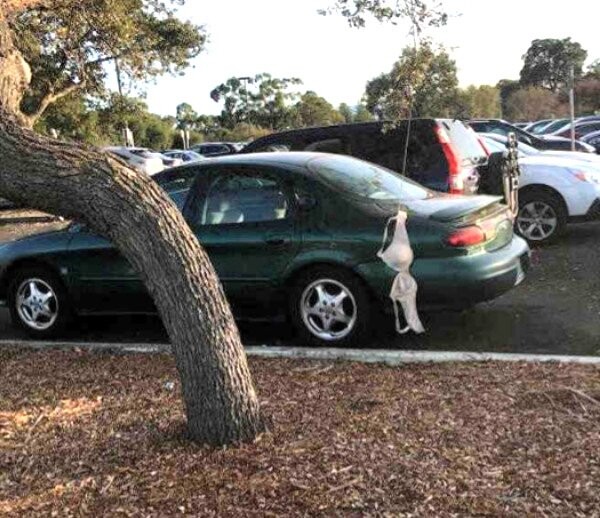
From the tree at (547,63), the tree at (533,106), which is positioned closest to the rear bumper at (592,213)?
the tree at (533,106)

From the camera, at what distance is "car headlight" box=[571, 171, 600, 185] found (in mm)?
9734

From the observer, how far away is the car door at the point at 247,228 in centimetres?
627

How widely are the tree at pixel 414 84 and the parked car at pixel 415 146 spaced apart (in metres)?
3.59

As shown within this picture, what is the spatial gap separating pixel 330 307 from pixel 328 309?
22 mm

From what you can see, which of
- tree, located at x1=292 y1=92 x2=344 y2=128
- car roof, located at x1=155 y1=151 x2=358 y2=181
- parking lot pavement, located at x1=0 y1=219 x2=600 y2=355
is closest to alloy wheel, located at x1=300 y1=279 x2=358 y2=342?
parking lot pavement, located at x1=0 y1=219 x2=600 y2=355

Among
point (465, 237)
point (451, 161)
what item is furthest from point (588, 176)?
point (465, 237)

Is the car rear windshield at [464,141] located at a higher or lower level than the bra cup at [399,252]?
higher

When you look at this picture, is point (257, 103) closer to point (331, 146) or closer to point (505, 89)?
point (505, 89)

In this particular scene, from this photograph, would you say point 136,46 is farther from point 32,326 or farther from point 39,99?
point 32,326

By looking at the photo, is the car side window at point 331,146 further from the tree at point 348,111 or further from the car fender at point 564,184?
the car fender at point 564,184

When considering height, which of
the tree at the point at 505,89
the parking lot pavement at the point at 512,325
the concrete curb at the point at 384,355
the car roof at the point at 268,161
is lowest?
the parking lot pavement at the point at 512,325

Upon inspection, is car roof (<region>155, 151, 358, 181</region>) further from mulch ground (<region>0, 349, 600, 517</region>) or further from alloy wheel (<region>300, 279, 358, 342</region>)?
mulch ground (<region>0, 349, 600, 517</region>)

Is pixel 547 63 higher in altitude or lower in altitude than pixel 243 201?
higher

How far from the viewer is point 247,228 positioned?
6426 mm
